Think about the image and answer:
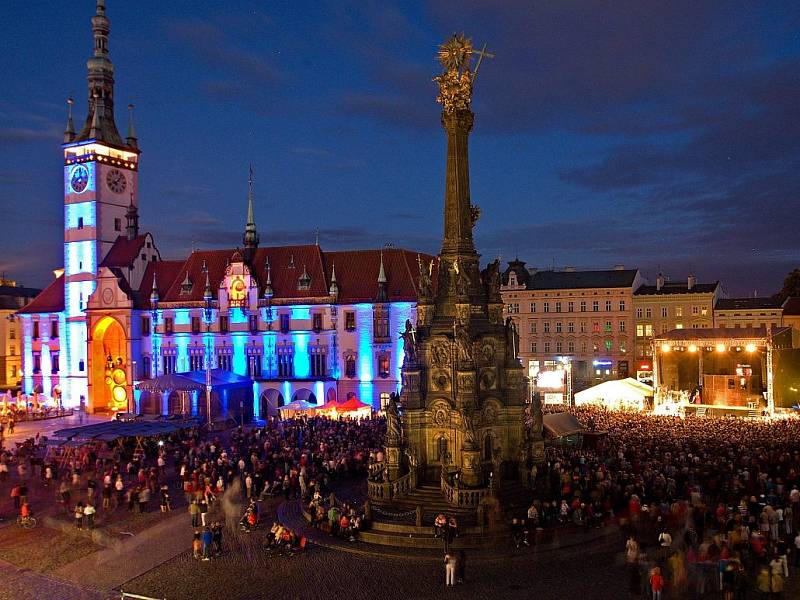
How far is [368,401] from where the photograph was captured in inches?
2203

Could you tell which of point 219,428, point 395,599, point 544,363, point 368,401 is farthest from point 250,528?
point 544,363

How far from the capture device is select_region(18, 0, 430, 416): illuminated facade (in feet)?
186

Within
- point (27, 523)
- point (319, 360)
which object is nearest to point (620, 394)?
point (319, 360)

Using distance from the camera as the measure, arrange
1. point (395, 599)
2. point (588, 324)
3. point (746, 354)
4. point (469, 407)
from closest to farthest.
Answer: point (395, 599), point (469, 407), point (746, 354), point (588, 324)

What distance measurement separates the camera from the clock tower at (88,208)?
64875mm

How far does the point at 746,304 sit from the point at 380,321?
37570 millimetres

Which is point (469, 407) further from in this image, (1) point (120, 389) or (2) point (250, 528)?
(1) point (120, 389)

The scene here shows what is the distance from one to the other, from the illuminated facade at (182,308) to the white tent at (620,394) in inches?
548

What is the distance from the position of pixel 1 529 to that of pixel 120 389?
39271 mm

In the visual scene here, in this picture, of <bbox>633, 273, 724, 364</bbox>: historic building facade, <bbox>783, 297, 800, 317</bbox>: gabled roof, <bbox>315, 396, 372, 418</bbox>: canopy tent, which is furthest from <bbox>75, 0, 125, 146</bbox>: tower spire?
<bbox>783, 297, 800, 317</bbox>: gabled roof

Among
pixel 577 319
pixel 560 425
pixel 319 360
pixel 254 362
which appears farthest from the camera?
pixel 577 319

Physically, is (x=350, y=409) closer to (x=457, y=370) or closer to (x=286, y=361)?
(x=286, y=361)

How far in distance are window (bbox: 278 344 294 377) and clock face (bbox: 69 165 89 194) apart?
23.6 metres

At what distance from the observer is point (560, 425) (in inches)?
1331
